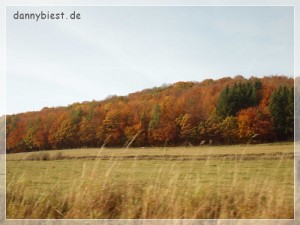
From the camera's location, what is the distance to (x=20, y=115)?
101ft

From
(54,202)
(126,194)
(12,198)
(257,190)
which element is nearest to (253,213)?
(257,190)

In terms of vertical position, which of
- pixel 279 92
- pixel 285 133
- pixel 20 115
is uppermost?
pixel 279 92

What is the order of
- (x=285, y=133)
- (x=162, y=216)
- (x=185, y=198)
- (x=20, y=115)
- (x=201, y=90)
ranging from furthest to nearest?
(x=285, y=133) → (x=201, y=90) → (x=20, y=115) → (x=185, y=198) → (x=162, y=216)

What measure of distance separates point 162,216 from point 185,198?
65cm

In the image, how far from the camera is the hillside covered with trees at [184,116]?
37625mm

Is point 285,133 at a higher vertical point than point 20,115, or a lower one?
lower

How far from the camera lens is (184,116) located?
147 ft

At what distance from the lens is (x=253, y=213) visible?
4.77 m

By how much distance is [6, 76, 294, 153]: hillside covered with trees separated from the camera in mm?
37625

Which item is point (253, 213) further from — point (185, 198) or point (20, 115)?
point (20, 115)

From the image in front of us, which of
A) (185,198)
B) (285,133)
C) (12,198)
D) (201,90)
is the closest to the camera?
(185,198)

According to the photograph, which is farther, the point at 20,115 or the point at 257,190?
the point at 20,115

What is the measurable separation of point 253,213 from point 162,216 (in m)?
1.35

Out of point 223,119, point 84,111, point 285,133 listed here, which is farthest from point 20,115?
point 285,133
